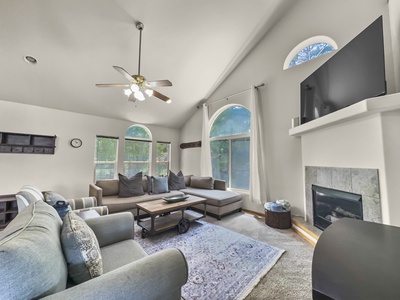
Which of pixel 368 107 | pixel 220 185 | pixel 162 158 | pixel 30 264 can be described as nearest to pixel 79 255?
pixel 30 264

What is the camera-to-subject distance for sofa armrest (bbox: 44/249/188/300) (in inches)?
30.3

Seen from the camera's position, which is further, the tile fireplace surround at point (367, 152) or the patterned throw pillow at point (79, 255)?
the tile fireplace surround at point (367, 152)

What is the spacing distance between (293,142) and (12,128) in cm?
564

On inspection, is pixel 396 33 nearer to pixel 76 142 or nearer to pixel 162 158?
pixel 162 158

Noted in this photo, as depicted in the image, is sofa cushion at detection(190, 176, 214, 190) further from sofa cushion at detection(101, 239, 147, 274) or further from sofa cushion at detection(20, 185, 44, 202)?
sofa cushion at detection(20, 185, 44, 202)

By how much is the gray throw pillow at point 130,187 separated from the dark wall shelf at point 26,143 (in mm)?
1703

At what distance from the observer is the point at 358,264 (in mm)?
680

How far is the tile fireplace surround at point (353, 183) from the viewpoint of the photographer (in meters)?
1.89

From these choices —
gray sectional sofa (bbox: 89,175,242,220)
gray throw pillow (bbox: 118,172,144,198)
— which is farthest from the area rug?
gray throw pillow (bbox: 118,172,144,198)

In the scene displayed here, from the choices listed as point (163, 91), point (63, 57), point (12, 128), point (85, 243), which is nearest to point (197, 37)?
point (163, 91)

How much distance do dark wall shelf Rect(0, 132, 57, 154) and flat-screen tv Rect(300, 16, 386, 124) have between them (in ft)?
17.3

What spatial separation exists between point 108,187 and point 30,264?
Answer: 335 cm

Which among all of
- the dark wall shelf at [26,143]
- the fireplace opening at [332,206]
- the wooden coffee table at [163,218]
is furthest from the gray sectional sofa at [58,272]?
the dark wall shelf at [26,143]

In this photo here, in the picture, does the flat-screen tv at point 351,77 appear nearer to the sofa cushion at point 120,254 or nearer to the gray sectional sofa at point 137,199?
the gray sectional sofa at point 137,199
